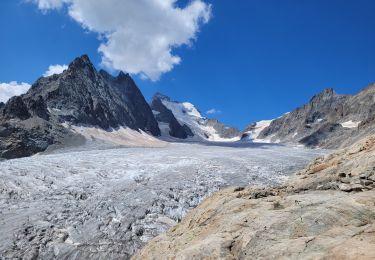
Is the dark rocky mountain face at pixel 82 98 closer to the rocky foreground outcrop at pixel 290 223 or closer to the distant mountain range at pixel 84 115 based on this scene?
the distant mountain range at pixel 84 115

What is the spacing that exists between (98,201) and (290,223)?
49.7 feet

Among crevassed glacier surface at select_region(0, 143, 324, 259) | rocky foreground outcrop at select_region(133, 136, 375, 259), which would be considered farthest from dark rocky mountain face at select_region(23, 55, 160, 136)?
rocky foreground outcrop at select_region(133, 136, 375, 259)

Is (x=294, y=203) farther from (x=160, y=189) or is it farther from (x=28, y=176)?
(x=28, y=176)

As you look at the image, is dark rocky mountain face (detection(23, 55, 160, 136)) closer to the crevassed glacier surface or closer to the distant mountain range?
the distant mountain range

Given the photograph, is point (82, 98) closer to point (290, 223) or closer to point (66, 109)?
point (66, 109)

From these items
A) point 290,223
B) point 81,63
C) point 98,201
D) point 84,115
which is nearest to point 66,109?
point 84,115

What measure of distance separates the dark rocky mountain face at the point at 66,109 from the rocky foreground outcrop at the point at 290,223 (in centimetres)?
7233

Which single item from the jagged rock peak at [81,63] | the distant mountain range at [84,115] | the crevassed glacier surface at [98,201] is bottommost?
the crevassed glacier surface at [98,201]

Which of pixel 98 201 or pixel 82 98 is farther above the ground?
pixel 82 98

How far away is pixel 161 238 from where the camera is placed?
13562 millimetres

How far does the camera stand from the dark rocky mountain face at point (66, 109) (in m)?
82.9

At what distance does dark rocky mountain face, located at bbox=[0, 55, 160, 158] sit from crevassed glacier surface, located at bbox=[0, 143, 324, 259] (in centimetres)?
5121

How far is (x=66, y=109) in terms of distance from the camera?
113375mm

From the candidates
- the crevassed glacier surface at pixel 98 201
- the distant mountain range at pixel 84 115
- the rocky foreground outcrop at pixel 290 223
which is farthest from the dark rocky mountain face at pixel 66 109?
the rocky foreground outcrop at pixel 290 223
